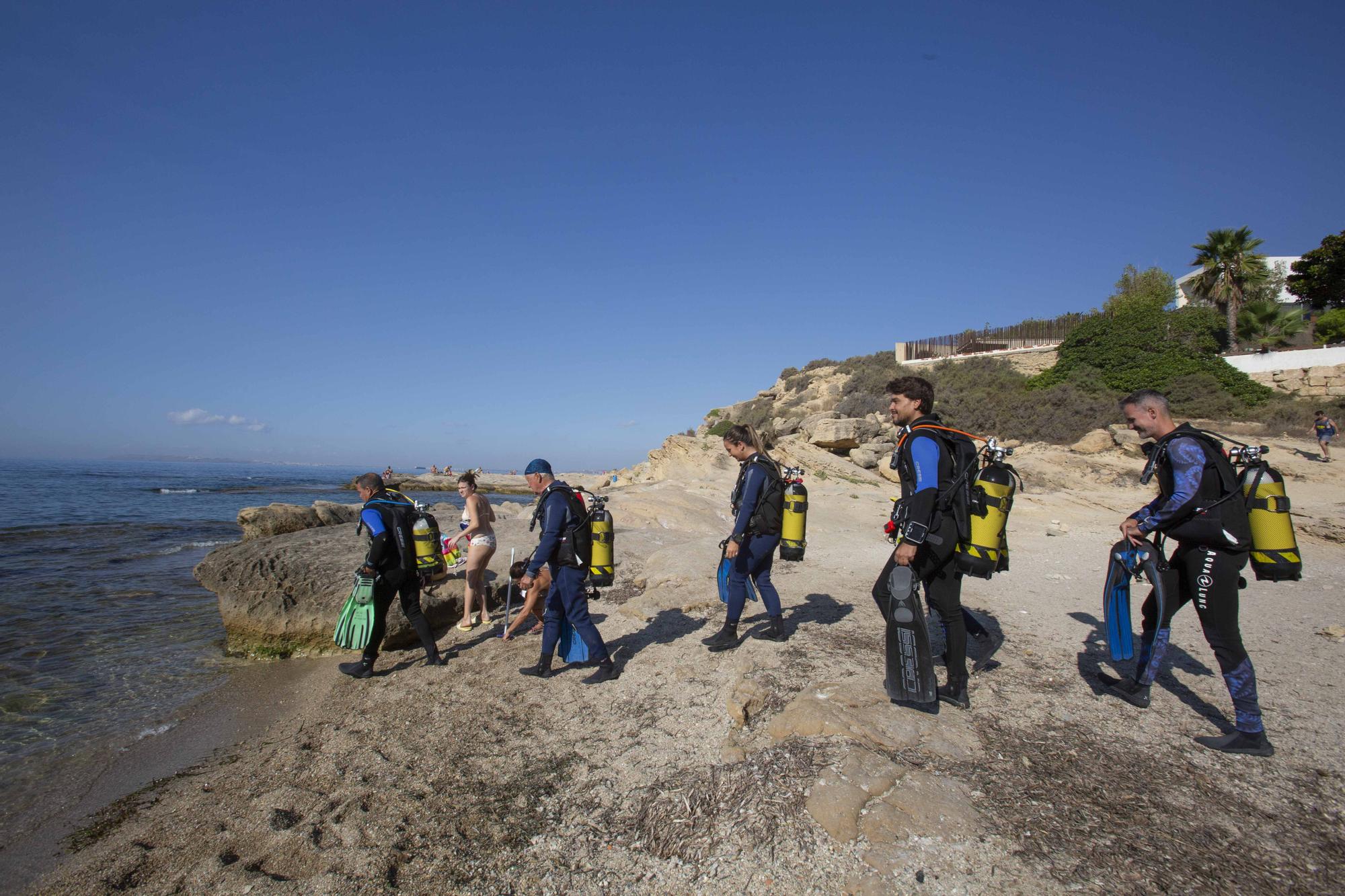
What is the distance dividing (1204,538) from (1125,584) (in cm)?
79

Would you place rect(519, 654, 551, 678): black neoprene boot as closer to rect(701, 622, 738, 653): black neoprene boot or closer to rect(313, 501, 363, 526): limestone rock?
rect(701, 622, 738, 653): black neoprene boot

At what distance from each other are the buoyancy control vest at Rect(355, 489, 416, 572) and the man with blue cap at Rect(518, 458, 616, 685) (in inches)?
49.2

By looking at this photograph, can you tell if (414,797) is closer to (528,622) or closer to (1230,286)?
(528,622)

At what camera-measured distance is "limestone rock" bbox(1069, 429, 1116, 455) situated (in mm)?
18078

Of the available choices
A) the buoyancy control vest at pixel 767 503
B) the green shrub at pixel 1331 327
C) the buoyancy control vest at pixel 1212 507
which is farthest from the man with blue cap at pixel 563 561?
the green shrub at pixel 1331 327

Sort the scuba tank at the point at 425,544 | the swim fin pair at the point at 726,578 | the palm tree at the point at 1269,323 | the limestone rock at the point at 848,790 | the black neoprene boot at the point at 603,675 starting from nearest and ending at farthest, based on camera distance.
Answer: the limestone rock at the point at 848,790
the black neoprene boot at the point at 603,675
the swim fin pair at the point at 726,578
the scuba tank at the point at 425,544
the palm tree at the point at 1269,323

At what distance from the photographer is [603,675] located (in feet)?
16.4

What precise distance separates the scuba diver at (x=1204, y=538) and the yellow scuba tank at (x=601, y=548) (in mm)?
3461

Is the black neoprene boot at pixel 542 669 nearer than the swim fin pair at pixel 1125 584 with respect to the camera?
No

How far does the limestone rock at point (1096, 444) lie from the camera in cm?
1808

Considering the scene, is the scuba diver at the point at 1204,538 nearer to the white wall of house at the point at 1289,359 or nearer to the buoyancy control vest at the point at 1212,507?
the buoyancy control vest at the point at 1212,507

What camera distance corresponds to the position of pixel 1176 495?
140 inches

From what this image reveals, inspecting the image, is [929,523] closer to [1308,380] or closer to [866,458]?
[866,458]

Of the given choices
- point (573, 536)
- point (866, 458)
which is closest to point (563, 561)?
point (573, 536)
